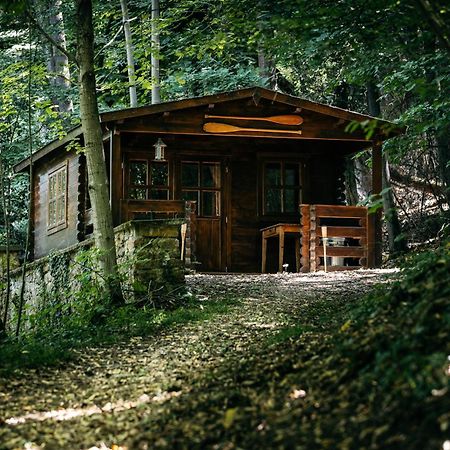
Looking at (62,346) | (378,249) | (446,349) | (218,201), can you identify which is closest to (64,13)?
(218,201)

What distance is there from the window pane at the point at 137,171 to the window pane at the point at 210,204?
1376mm

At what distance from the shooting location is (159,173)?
17.4m

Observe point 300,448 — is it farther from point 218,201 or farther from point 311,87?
point 311,87

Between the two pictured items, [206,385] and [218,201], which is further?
[218,201]

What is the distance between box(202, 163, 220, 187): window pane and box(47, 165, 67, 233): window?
3069 mm

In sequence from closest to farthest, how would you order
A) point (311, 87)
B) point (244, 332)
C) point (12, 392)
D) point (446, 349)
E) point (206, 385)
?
1. point (446, 349)
2. point (206, 385)
3. point (12, 392)
4. point (244, 332)
5. point (311, 87)

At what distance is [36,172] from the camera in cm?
1984

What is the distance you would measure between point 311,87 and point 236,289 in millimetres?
15493

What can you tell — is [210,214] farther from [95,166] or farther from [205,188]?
[95,166]

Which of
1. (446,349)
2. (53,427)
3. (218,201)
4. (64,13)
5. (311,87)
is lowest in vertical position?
(53,427)

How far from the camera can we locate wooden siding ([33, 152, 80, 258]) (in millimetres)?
16766

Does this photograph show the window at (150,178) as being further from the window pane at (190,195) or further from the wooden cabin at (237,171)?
the window pane at (190,195)

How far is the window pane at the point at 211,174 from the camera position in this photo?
55.5 ft

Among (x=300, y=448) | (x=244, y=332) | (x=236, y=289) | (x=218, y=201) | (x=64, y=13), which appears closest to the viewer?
(x=300, y=448)
